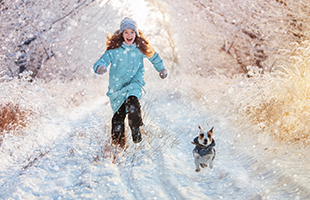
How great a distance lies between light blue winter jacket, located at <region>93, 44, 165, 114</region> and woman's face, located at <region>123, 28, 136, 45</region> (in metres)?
0.08

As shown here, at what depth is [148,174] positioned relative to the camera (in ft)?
9.19

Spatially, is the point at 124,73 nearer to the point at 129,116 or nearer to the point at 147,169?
the point at 129,116

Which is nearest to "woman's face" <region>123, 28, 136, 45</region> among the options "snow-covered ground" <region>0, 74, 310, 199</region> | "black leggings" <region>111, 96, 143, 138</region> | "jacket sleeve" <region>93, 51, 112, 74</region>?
"jacket sleeve" <region>93, 51, 112, 74</region>

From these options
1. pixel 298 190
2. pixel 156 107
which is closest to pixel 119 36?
pixel 298 190

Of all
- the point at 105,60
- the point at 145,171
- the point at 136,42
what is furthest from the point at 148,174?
the point at 136,42

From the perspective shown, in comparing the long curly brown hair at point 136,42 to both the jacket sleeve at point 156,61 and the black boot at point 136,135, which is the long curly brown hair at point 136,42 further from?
the black boot at point 136,135

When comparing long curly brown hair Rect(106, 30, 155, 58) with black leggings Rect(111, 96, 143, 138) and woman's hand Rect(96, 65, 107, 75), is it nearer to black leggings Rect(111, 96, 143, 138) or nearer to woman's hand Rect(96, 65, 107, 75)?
woman's hand Rect(96, 65, 107, 75)

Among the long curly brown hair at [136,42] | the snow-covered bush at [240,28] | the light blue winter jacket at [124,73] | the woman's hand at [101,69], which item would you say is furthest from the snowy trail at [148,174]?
the snow-covered bush at [240,28]

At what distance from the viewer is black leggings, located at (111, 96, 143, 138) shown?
11.0ft

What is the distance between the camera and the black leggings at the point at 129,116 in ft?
11.0

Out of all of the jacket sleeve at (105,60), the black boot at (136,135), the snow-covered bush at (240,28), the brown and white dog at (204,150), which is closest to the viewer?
the brown and white dog at (204,150)

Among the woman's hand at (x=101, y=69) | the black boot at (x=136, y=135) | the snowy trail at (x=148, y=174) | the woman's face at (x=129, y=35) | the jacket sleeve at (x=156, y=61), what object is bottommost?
the snowy trail at (x=148, y=174)

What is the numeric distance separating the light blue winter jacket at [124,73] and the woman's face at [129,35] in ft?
0.28

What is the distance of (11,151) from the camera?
3.17m
